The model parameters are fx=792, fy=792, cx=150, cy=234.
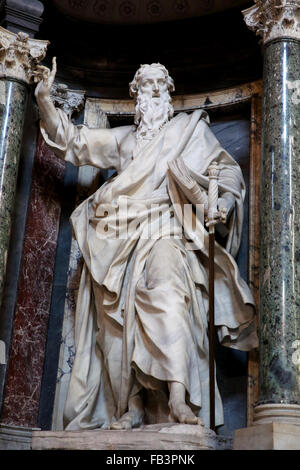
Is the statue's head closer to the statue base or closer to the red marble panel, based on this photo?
the red marble panel

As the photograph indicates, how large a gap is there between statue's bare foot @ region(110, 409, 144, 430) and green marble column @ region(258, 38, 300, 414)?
0.91 m

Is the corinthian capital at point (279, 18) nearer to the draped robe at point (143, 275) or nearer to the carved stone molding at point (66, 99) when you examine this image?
the draped robe at point (143, 275)

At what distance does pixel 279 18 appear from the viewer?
20.6ft

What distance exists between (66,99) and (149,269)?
7.97 feet

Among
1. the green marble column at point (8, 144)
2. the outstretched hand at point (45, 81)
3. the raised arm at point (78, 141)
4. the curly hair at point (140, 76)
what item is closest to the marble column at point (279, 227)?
the curly hair at point (140, 76)

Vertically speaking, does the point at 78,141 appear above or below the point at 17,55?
below

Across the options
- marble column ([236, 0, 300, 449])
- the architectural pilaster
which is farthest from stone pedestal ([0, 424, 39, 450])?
the architectural pilaster

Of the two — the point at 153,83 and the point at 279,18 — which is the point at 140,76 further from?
the point at 279,18

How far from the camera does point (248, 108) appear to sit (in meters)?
7.46

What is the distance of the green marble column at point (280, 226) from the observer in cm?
539

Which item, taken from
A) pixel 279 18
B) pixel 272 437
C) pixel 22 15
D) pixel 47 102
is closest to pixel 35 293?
pixel 47 102

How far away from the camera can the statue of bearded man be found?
5.62 meters

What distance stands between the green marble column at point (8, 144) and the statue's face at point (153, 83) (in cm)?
104

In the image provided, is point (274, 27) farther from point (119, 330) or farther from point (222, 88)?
point (119, 330)
